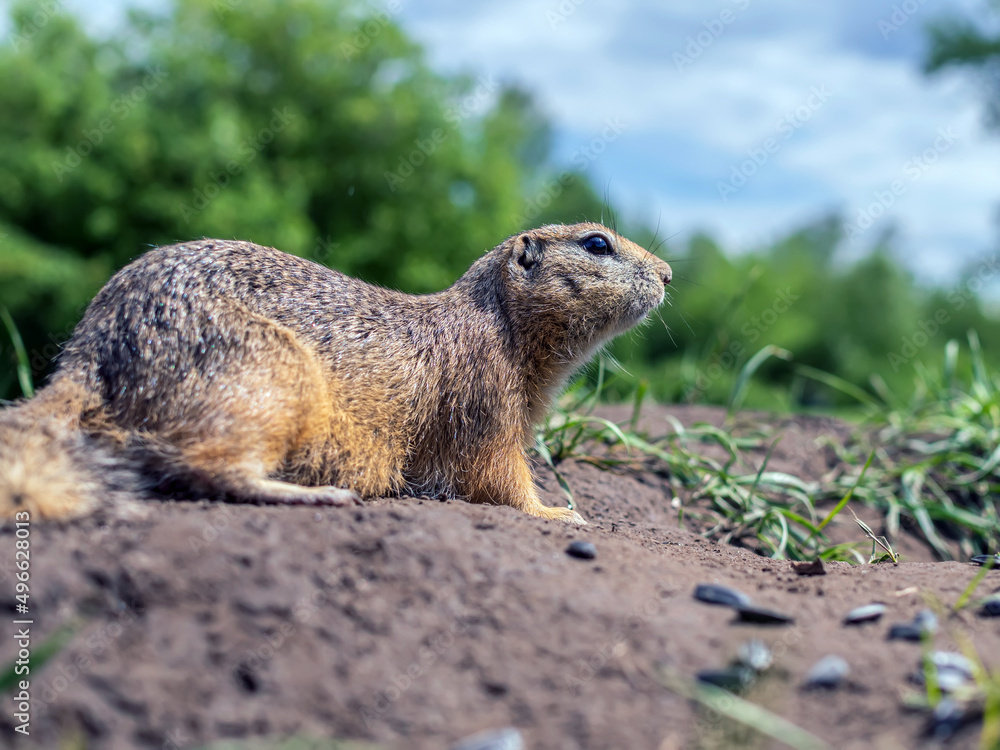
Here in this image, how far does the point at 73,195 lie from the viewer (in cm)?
2181

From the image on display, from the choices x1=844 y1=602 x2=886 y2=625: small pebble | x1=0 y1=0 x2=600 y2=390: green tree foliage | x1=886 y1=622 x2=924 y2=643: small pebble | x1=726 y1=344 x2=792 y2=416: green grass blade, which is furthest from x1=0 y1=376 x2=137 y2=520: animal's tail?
x1=0 y1=0 x2=600 y2=390: green tree foliage

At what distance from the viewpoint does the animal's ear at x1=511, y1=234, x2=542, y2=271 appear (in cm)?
522

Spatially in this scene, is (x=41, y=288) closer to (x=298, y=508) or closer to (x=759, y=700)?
(x=298, y=508)

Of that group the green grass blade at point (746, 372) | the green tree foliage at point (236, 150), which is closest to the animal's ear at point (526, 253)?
the green grass blade at point (746, 372)

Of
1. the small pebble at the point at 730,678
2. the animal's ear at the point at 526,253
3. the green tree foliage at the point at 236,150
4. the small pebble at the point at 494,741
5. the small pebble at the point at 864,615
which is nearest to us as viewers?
the small pebble at the point at 494,741

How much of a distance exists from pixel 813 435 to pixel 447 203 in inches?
755

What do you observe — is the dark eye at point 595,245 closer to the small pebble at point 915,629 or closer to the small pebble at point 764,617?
the small pebble at point 764,617

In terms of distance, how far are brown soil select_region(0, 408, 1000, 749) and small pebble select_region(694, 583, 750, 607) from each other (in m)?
0.04

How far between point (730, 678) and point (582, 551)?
96 cm

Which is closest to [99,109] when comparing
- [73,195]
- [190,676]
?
[73,195]

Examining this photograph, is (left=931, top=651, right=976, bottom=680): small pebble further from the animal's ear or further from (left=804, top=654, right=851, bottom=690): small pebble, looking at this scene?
the animal's ear

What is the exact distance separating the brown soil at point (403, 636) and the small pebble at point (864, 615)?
0.07m

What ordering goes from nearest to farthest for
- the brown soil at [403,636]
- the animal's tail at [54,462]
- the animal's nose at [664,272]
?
the brown soil at [403,636] < the animal's tail at [54,462] < the animal's nose at [664,272]

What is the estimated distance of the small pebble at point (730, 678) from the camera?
2535 mm
